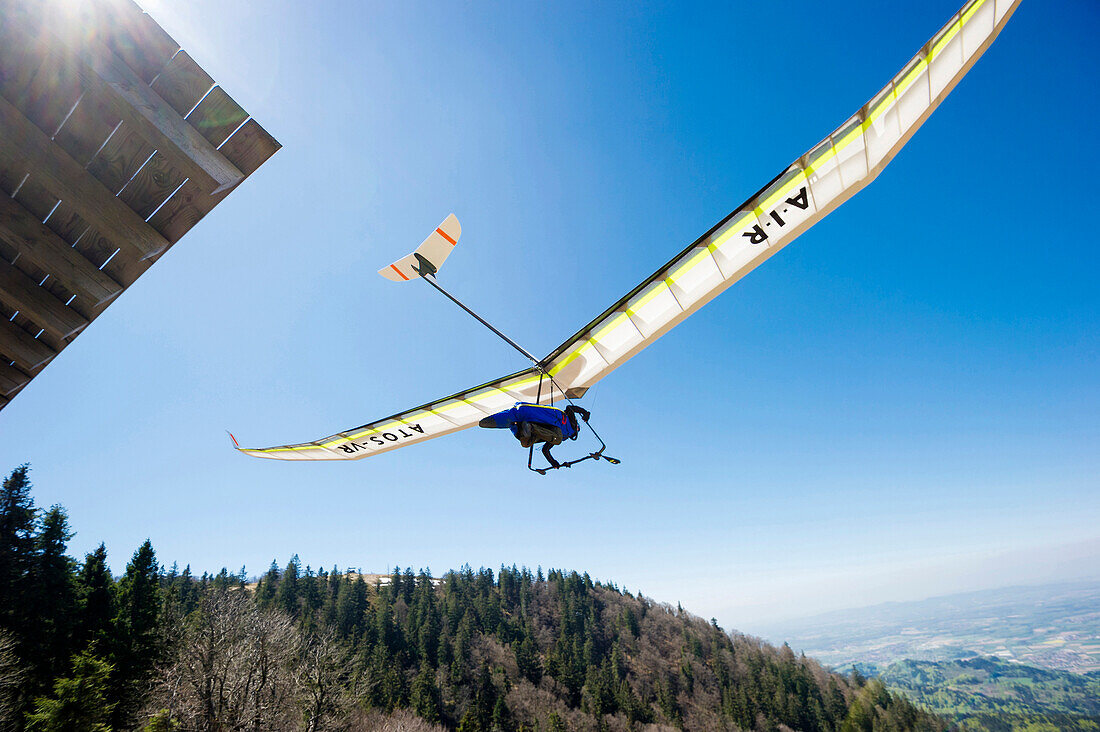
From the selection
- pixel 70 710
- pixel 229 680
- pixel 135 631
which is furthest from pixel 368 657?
pixel 70 710

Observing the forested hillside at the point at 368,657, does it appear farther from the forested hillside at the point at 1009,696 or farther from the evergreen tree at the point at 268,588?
the forested hillside at the point at 1009,696

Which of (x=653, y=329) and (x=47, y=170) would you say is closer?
(x=47, y=170)

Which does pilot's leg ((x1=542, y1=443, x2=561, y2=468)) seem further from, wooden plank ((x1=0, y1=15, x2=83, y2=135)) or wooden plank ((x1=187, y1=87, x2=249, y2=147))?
wooden plank ((x1=0, y1=15, x2=83, y2=135))

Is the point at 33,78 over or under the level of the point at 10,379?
over

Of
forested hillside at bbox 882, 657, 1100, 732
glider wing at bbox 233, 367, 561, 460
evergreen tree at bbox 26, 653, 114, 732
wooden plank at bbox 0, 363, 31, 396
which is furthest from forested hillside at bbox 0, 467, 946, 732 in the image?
forested hillside at bbox 882, 657, 1100, 732

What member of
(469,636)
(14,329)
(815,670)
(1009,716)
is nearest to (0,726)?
(14,329)

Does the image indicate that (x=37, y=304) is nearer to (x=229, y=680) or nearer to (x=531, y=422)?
(x=531, y=422)

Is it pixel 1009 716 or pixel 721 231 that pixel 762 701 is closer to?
pixel 721 231

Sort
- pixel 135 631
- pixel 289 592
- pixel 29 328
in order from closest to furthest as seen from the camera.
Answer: pixel 29 328 < pixel 135 631 < pixel 289 592
